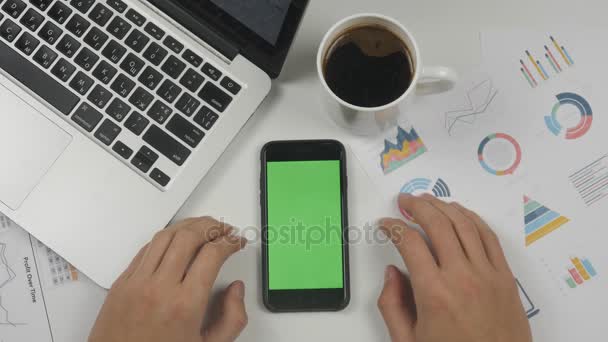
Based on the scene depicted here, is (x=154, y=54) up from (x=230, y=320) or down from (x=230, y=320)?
up

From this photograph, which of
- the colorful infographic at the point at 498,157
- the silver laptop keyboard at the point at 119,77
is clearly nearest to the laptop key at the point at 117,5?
the silver laptop keyboard at the point at 119,77

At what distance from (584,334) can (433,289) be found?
7.9 inches

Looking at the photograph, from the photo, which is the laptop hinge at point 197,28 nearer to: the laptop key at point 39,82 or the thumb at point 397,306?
the laptop key at point 39,82

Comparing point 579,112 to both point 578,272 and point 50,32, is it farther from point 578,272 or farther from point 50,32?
point 50,32

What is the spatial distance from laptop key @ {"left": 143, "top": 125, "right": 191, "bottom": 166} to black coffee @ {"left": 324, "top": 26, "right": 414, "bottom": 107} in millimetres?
178

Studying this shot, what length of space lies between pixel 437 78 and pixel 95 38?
372 millimetres

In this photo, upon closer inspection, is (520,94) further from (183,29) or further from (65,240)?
(65,240)

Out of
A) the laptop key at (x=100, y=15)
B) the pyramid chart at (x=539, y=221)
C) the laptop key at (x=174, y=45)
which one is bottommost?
the pyramid chart at (x=539, y=221)

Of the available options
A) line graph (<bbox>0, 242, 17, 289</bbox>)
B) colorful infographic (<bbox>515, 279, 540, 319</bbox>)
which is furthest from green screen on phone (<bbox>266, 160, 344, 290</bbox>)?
line graph (<bbox>0, 242, 17, 289</bbox>)

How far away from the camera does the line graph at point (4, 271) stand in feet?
2.14

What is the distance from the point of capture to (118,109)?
0.60 m

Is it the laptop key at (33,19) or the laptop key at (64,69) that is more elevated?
the laptop key at (33,19)

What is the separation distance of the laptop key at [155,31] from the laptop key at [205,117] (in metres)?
0.10

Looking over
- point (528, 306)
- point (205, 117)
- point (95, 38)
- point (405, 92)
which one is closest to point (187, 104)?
point (205, 117)
